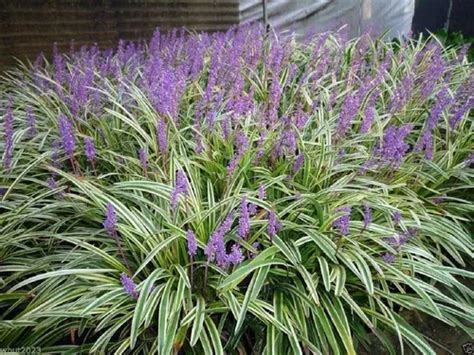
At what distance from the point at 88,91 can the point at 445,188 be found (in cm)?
164

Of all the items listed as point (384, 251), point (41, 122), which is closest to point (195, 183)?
point (384, 251)

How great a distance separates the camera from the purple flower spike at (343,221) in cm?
129

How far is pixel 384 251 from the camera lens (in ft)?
5.01

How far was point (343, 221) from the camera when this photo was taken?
4.23ft

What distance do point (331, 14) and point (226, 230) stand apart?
4630 millimetres

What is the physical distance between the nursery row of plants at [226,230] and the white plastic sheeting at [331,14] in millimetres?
2818

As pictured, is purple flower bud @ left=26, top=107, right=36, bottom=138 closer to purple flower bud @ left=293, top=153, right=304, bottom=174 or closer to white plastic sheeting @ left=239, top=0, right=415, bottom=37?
purple flower bud @ left=293, top=153, right=304, bottom=174

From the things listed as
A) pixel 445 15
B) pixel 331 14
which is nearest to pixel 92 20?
pixel 331 14

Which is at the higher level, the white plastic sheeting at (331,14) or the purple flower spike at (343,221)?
the white plastic sheeting at (331,14)

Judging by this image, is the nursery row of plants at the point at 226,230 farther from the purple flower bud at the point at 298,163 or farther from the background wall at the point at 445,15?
the background wall at the point at 445,15

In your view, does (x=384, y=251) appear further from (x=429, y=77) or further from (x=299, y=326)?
(x=429, y=77)

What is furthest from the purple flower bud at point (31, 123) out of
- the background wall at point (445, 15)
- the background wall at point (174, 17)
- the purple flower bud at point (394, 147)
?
the background wall at point (445, 15)

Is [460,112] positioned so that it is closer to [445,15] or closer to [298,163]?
[298,163]

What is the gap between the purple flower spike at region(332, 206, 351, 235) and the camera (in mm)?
1287
